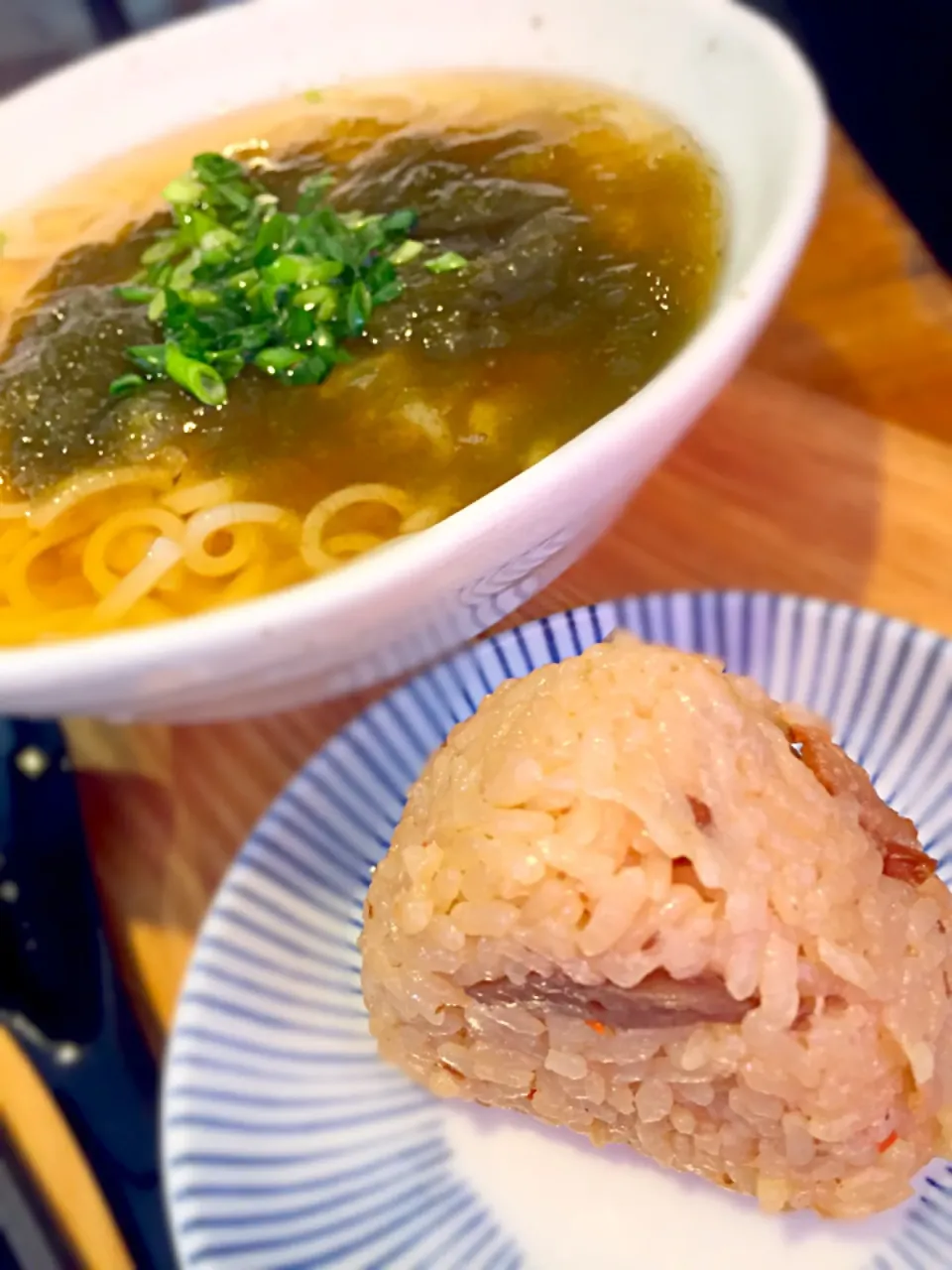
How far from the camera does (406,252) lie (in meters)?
1.26

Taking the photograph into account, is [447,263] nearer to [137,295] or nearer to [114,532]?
[137,295]

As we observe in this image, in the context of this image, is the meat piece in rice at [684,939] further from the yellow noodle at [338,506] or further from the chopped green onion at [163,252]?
the chopped green onion at [163,252]

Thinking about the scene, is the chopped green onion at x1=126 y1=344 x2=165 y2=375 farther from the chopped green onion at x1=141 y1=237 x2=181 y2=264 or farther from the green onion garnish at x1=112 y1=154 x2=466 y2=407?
the chopped green onion at x1=141 y1=237 x2=181 y2=264

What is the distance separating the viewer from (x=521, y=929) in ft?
2.61

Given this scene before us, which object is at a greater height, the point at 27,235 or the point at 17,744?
the point at 27,235

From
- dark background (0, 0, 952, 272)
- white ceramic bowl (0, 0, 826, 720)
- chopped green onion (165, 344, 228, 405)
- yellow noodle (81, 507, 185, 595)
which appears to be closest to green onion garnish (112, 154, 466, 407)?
chopped green onion (165, 344, 228, 405)

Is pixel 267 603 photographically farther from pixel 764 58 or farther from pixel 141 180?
pixel 141 180

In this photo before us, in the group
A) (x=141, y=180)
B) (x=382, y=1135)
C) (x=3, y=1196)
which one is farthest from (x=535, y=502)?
(x=141, y=180)

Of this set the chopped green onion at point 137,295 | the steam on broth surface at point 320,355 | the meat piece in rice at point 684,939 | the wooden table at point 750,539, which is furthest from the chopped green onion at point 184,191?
the meat piece in rice at point 684,939

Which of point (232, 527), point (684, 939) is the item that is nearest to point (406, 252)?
point (232, 527)

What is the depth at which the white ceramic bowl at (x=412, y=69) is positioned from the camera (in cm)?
83

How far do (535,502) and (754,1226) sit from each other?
1.99ft

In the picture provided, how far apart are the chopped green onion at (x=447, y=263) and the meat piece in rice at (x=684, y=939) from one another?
1.77ft

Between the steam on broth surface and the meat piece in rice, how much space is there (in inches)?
12.3
